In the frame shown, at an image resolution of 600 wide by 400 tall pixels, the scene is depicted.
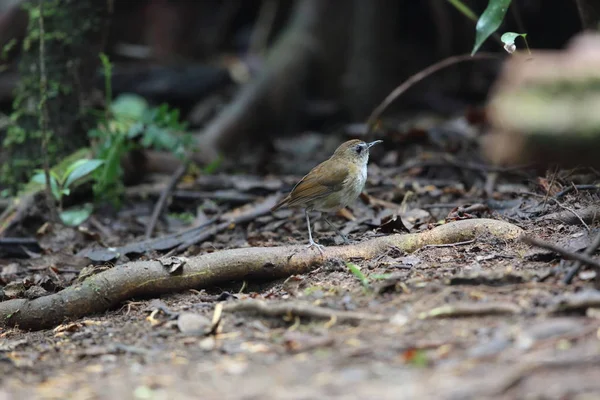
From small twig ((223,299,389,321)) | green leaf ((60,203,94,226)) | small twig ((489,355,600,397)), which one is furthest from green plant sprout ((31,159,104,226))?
small twig ((489,355,600,397))

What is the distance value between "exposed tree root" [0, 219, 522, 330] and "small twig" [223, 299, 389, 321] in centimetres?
65

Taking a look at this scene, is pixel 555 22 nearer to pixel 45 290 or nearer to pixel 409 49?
pixel 409 49

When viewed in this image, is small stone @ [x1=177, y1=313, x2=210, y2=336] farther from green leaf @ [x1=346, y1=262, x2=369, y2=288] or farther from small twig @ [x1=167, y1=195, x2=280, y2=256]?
small twig @ [x1=167, y1=195, x2=280, y2=256]

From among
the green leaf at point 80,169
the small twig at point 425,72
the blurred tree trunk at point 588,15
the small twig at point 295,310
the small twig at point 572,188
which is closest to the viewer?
the small twig at point 295,310

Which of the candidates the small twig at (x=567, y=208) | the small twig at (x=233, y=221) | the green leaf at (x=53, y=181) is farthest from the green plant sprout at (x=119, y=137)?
the small twig at (x=567, y=208)

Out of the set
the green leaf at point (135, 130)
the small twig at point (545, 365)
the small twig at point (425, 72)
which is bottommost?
the small twig at point (545, 365)

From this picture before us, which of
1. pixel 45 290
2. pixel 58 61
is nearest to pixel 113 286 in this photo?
pixel 45 290

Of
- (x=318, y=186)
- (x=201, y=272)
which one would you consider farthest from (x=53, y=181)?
(x=318, y=186)

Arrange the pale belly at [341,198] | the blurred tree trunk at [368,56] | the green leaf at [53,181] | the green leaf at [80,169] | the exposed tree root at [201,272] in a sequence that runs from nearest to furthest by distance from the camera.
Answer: the exposed tree root at [201,272]
the pale belly at [341,198]
the green leaf at [80,169]
the green leaf at [53,181]
the blurred tree trunk at [368,56]

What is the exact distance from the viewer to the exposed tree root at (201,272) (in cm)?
397

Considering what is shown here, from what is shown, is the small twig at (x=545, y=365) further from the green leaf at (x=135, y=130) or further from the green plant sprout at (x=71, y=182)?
the green leaf at (x=135, y=130)

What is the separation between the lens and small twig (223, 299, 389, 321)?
3.08m

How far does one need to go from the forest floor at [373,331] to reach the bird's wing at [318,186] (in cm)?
30

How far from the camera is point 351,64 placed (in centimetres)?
1059
